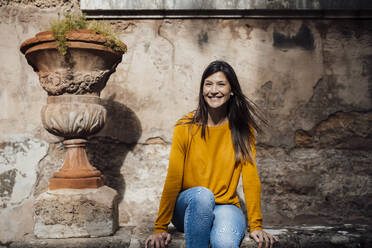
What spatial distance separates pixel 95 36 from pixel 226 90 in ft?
2.96

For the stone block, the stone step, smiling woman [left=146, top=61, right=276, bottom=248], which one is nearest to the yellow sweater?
smiling woman [left=146, top=61, right=276, bottom=248]

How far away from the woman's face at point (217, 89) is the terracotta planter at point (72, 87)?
71cm

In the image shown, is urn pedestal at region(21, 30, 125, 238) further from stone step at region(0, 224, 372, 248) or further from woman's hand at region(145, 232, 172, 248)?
woman's hand at region(145, 232, 172, 248)

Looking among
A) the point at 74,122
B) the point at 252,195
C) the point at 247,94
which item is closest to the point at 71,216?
the point at 74,122

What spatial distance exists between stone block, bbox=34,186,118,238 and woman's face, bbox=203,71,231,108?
0.94 meters

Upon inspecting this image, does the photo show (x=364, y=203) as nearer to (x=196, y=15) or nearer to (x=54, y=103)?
(x=196, y=15)

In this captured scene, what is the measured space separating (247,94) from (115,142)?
1.24m

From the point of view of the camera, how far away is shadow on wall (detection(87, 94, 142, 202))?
278 cm

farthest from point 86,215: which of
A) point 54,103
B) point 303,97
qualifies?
point 303,97

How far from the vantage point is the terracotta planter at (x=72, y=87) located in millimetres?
2027

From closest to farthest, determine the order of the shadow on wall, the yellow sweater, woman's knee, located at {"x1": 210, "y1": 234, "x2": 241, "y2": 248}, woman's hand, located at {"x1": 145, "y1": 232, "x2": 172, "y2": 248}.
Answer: woman's knee, located at {"x1": 210, "y1": 234, "x2": 241, "y2": 248}, woman's hand, located at {"x1": 145, "y1": 232, "x2": 172, "y2": 248}, the yellow sweater, the shadow on wall

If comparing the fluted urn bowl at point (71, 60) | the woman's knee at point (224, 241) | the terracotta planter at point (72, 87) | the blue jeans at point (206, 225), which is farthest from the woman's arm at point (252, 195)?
the fluted urn bowl at point (71, 60)

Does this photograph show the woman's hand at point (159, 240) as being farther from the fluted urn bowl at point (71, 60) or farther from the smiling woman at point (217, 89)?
the fluted urn bowl at point (71, 60)

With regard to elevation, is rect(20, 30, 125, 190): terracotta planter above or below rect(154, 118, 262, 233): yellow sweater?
above
